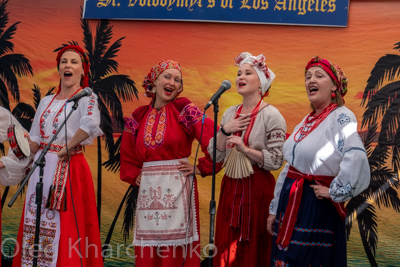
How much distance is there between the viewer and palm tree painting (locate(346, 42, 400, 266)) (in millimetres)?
4820

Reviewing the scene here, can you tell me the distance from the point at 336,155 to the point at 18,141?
7.79 feet

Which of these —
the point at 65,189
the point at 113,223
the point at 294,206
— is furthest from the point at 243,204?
the point at 113,223

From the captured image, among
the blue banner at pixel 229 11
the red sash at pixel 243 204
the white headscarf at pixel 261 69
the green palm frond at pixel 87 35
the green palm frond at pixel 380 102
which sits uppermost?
the blue banner at pixel 229 11

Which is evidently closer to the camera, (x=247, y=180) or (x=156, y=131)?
(x=247, y=180)

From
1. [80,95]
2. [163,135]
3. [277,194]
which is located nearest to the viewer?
[277,194]

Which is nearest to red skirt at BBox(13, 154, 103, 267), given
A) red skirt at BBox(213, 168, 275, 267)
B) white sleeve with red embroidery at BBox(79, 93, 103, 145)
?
white sleeve with red embroidery at BBox(79, 93, 103, 145)

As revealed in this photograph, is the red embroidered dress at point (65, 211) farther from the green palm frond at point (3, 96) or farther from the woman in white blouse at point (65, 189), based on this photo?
the green palm frond at point (3, 96)

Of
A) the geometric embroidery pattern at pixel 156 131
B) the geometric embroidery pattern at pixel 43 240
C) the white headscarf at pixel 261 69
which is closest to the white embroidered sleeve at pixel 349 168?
the white headscarf at pixel 261 69

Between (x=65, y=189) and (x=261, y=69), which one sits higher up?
(x=261, y=69)

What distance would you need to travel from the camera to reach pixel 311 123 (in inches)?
151

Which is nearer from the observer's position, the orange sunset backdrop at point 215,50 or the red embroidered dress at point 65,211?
the red embroidered dress at point 65,211

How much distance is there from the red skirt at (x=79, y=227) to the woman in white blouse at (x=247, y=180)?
41.7 inches

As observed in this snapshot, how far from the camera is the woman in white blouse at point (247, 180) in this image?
4.18 m

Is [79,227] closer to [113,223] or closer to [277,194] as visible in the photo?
[113,223]
